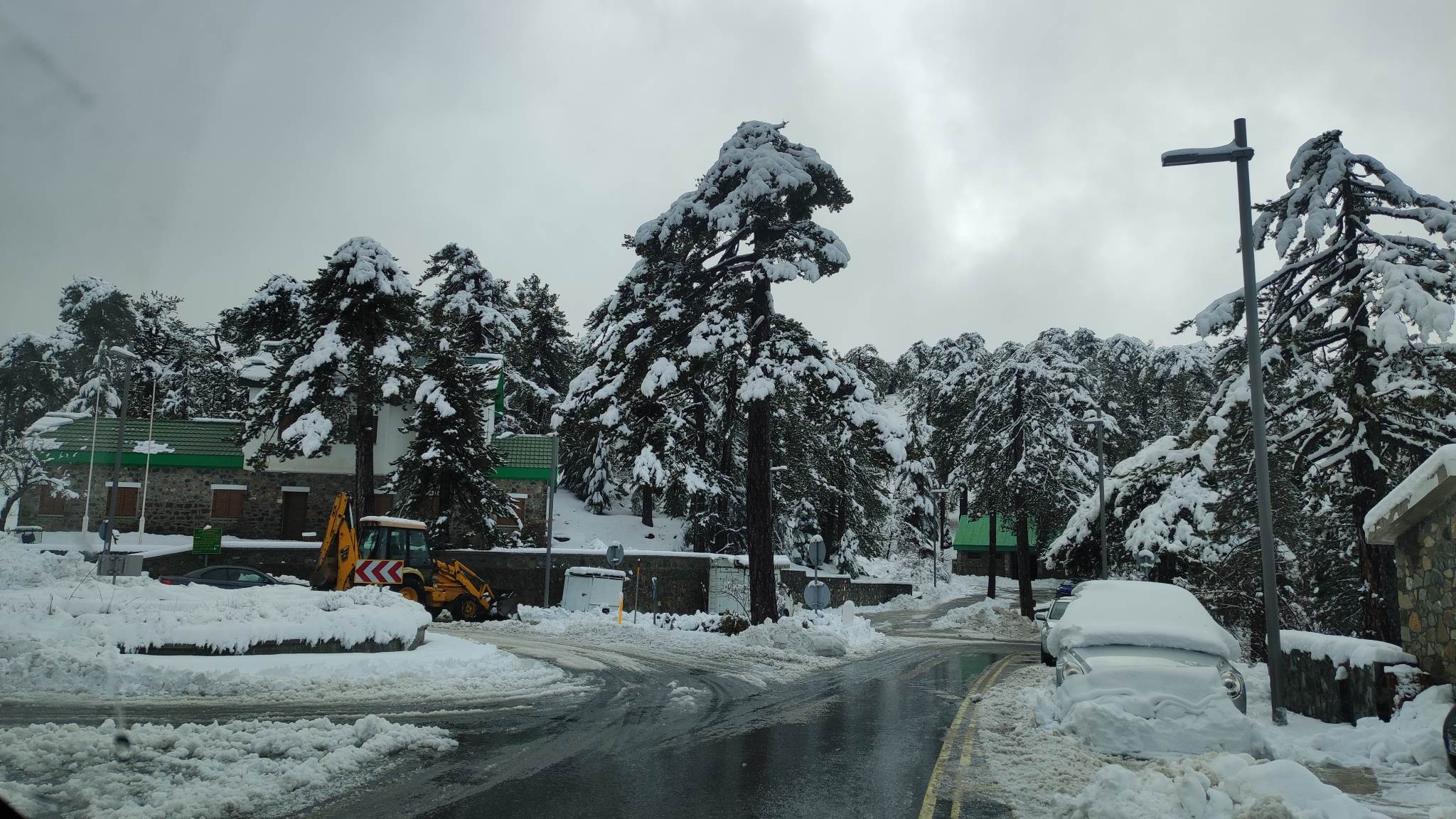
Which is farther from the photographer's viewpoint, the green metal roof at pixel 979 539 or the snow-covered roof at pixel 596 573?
the green metal roof at pixel 979 539

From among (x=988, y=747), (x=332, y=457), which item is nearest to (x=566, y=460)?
(x=332, y=457)

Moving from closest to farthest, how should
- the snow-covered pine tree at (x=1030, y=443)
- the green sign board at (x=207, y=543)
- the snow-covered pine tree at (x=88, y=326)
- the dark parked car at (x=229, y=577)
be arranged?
the snow-covered pine tree at (x=88, y=326), the dark parked car at (x=229, y=577), the green sign board at (x=207, y=543), the snow-covered pine tree at (x=1030, y=443)

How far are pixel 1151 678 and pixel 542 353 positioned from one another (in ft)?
178

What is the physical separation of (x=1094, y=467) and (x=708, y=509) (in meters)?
16.9

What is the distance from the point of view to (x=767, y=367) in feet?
69.5

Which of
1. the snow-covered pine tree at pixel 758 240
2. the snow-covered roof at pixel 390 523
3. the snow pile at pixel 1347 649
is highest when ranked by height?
the snow-covered pine tree at pixel 758 240

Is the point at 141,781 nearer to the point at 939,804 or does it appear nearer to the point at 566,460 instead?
the point at 939,804

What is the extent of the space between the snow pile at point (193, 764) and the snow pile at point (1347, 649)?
9.45 m

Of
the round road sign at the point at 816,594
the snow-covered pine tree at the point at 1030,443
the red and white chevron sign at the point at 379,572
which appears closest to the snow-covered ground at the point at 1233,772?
the round road sign at the point at 816,594

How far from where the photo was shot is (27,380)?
12.4 m

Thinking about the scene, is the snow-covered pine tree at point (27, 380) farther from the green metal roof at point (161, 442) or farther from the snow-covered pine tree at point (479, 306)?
the snow-covered pine tree at point (479, 306)

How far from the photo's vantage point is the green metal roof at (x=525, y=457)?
40.9m

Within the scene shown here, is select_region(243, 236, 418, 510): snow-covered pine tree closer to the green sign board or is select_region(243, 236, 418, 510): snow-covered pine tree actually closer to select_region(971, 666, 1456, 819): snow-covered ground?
the green sign board

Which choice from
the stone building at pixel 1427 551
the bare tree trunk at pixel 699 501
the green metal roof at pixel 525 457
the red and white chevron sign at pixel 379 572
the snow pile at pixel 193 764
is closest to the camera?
the snow pile at pixel 193 764
